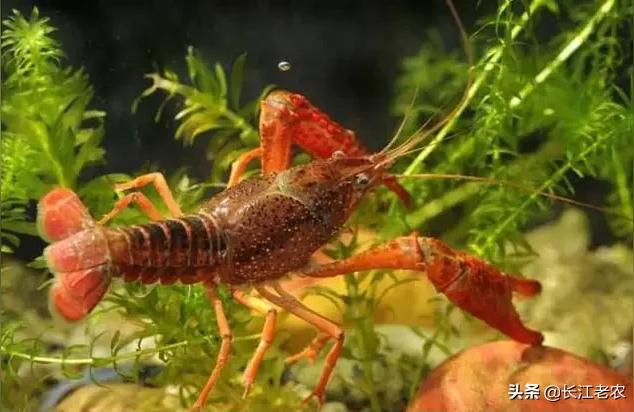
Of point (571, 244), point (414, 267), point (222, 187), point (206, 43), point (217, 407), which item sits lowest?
point (217, 407)

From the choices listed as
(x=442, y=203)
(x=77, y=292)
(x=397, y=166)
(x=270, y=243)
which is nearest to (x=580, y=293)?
(x=442, y=203)

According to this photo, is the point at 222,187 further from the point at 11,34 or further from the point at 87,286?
the point at 11,34

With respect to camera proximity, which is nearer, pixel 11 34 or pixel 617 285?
pixel 11 34

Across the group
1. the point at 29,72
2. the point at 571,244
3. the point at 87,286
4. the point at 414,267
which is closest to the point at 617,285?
the point at 571,244

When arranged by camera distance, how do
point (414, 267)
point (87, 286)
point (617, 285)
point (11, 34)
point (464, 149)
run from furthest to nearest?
point (617, 285) → point (464, 149) → point (11, 34) → point (414, 267) → point (87, 286)

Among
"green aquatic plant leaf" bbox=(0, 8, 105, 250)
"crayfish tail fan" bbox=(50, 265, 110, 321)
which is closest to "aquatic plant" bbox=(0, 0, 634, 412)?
"green aquatic plant leaf" bbox=(0, 8, 105, 250)

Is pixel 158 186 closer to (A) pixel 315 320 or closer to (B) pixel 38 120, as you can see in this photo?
(B) pixel 38 120
